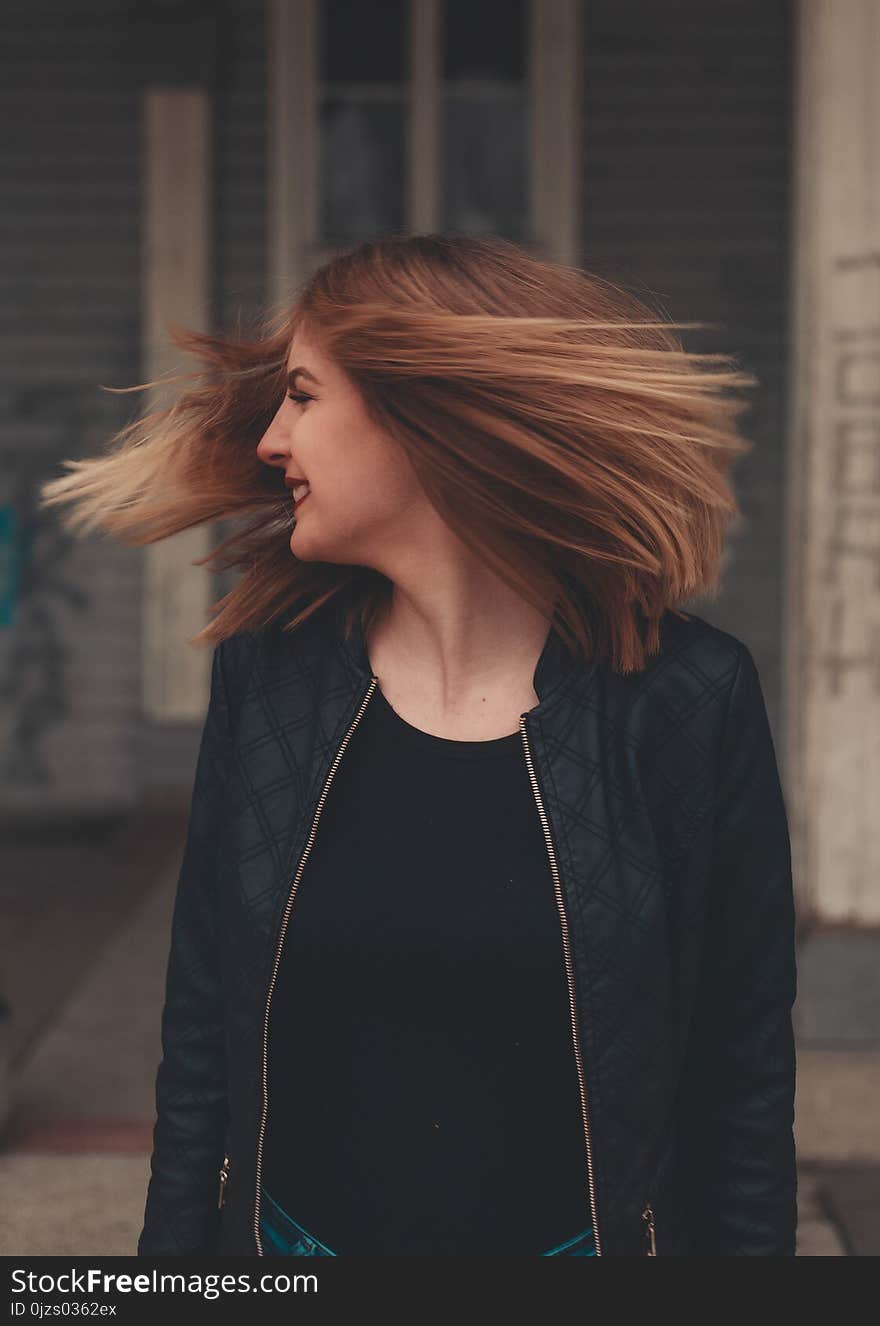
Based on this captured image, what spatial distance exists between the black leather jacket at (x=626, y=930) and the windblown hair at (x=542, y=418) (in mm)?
84

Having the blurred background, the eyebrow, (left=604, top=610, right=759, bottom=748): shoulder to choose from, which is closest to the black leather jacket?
(left=604, top=610, right=759, bottom=748): shoulder

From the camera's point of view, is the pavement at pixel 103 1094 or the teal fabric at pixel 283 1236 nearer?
the teal fabric at pixel 283 1236

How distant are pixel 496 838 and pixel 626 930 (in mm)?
163

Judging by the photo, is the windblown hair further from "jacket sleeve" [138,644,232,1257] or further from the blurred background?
the blurred background

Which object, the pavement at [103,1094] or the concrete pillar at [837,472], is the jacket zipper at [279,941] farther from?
the concrete pillar at [837,472]

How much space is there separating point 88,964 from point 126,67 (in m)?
4.99

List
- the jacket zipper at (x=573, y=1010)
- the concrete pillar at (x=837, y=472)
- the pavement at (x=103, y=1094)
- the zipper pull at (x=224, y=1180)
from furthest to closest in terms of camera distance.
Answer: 1. the concrete pillar at (x=837, y=472)
2. the pavement at (x=103, y=1094)
3. the zipper pull at (x=224, y=1180)
4. the jacket zipper at (x=573, y=1010)

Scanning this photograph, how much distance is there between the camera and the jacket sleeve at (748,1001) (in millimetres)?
1729

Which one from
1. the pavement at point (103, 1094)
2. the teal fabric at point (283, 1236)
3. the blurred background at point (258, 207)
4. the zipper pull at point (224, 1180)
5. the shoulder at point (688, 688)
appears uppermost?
the blurred background at point (258, 207)

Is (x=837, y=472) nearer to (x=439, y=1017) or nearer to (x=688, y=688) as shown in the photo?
(x=688, y=688)

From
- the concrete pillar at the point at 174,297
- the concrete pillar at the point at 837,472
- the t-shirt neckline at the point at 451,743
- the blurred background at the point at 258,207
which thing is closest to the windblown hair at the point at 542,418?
the t-shirt neckline at the point at 451,743

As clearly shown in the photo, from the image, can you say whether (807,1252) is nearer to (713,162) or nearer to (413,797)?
(413,797)

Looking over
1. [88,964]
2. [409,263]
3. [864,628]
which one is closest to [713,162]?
[864,628]

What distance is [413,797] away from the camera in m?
1.73
